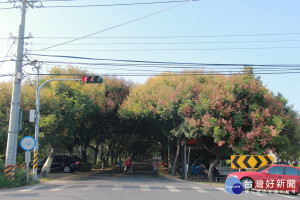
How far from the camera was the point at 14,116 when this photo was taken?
1605 centimetres

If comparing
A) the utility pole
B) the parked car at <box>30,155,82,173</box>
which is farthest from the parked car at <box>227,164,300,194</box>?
the parked car at <box>30,155,82,173</box>

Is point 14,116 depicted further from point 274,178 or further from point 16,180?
point 274,178

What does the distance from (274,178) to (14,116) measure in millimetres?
14143

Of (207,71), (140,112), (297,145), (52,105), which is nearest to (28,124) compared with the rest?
(52,105)

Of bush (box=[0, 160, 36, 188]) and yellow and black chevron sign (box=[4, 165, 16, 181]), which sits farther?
yellow and black chevron sign (box=[4, 165, 16, 181])

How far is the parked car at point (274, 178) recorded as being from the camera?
14.3m

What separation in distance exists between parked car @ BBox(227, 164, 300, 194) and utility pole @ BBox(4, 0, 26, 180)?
37.4 feet

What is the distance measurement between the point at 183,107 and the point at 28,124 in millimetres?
11690

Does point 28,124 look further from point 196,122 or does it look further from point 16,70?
point 196,122

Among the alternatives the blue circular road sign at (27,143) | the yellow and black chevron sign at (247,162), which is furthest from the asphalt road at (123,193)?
the blue circular road sign at (27,143)

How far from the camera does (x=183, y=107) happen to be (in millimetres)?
20984

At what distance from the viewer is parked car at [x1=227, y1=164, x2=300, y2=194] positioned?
14.3 m

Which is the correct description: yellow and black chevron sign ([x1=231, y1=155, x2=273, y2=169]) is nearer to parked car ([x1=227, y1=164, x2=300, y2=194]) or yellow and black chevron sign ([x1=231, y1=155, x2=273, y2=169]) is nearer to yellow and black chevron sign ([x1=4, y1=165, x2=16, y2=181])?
parked car ([x1=227, y1=164, x2=300, y2=194])

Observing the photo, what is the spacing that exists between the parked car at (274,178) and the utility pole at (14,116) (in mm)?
11410
